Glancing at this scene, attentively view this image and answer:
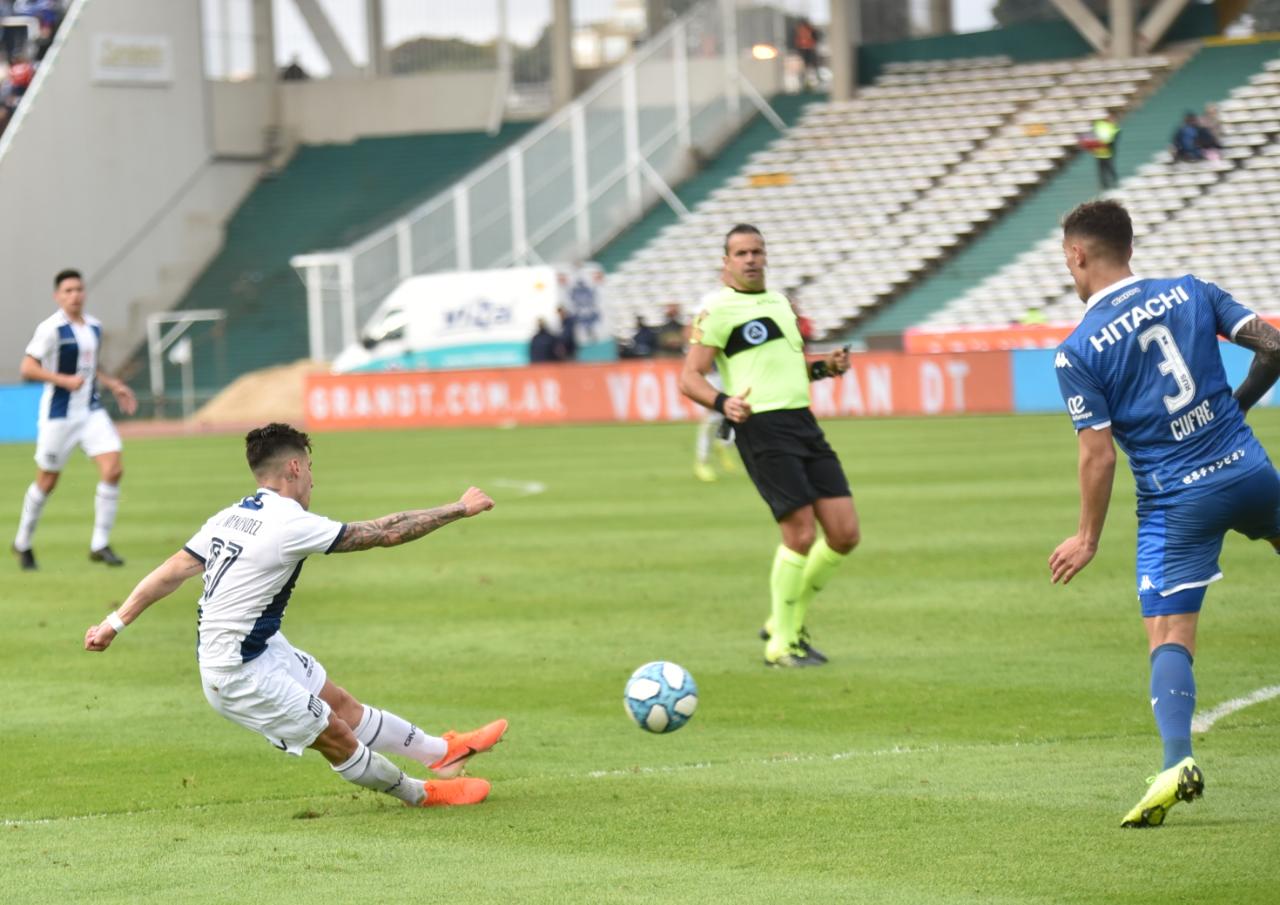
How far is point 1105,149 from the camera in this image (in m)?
41.8

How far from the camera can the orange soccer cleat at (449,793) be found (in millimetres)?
7992

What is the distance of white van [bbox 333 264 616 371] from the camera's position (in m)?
43.7

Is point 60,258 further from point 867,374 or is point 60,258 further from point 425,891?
point 425,891

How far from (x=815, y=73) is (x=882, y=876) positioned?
46961mm

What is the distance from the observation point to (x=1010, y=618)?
41.1ft

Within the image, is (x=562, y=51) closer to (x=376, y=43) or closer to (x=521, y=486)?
(x=376, y=43)

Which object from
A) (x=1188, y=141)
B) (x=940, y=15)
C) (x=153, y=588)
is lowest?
(x=1188, y=141)

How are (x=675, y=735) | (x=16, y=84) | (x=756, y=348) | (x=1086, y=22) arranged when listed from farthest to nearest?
(x=16, y=84), (x=1086, y=22), (x=756, y=348), (x=675, y=735)

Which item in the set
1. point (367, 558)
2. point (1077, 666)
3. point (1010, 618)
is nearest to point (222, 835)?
point (1077, 666)

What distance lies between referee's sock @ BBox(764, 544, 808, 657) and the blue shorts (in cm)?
420

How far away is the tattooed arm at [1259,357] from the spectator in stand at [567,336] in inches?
1317

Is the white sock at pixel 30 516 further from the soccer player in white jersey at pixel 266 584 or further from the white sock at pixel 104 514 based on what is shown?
the soccer player in white jersey at pixel 266 584

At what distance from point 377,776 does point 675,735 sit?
1.91 meters

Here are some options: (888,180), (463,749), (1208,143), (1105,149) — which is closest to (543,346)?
(888,180)
